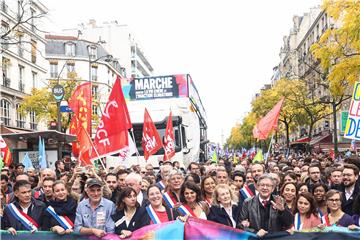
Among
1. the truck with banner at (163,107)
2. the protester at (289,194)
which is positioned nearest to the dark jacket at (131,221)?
the protester at (289,194)

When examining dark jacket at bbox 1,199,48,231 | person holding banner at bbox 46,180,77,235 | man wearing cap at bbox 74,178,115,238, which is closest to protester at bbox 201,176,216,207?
man wearing cap at bbox 74,178,115,238

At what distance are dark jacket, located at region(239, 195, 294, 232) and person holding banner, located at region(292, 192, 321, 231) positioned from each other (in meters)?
0.28

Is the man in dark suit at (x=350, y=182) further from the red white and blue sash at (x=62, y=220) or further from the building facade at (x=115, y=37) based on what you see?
the building facade at (x=115, y=37)

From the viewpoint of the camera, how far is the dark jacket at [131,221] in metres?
5.83

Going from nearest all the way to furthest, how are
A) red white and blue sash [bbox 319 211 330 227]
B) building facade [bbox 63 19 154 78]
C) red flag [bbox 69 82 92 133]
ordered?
red white and blue sash [bbox 319 211 330 227]
red flag [bbox 69 82 92 133]
building facade [bbox 63 19 154 78]

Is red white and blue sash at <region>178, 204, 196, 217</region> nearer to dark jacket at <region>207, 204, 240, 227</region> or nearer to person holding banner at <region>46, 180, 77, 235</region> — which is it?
dark jacket at <region>207, 204, 240, 227</region>

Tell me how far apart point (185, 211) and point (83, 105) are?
1050 cm

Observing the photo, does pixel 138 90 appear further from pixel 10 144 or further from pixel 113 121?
pixel 113 121

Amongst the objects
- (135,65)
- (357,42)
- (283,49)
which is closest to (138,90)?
(357,42)

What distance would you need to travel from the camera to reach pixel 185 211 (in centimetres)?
623

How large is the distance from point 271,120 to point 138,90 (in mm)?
6298

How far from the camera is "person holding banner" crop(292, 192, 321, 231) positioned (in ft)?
19.9

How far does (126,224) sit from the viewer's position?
5852 mm

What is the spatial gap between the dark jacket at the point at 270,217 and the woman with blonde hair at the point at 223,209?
5.2 inches
